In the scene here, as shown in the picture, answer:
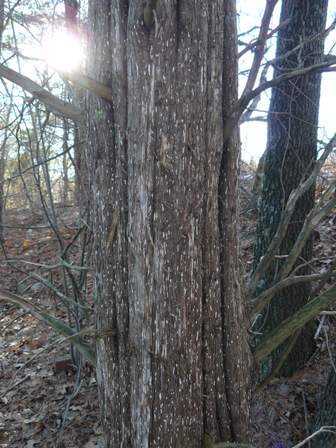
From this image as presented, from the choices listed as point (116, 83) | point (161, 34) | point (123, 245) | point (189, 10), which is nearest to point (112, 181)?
point (123, 245)

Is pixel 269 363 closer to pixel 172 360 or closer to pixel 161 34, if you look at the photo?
pixel 172 360

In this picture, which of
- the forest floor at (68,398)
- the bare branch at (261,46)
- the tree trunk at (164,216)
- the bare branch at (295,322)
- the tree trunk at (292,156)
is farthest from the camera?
the tree trunk at (292,156)

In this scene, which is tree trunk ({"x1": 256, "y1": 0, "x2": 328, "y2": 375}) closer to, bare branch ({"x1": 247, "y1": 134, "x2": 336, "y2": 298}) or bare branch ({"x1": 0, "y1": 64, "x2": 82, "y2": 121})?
bare branch ({"x1": 247, "y1": 134, "x2": 336, "y2": 298})

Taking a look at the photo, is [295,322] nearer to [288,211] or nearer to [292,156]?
[288,211]

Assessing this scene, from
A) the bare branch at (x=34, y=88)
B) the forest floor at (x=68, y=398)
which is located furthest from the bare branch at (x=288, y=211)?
the bare branch at (x=34, y=88)

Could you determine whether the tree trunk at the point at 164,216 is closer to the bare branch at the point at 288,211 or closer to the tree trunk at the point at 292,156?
the bare branch at the point at 288,211

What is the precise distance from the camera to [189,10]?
1678 millimetres

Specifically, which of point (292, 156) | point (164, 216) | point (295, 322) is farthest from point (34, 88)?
point (292, 156)

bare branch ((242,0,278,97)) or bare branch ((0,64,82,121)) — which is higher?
bare branch ((242,0,278,97))

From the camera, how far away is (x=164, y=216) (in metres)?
1.70

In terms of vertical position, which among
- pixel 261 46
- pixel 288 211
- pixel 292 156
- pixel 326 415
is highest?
pixel 261 46

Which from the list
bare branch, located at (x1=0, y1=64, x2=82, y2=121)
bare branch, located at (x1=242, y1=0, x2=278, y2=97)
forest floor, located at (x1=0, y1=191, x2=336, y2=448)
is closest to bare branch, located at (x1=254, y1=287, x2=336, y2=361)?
forest floor, located at (x1=0, y1=191, x2=336, y2=448)

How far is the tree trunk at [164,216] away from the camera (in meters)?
1.68

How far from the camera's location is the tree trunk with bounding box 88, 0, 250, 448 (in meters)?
1.68
